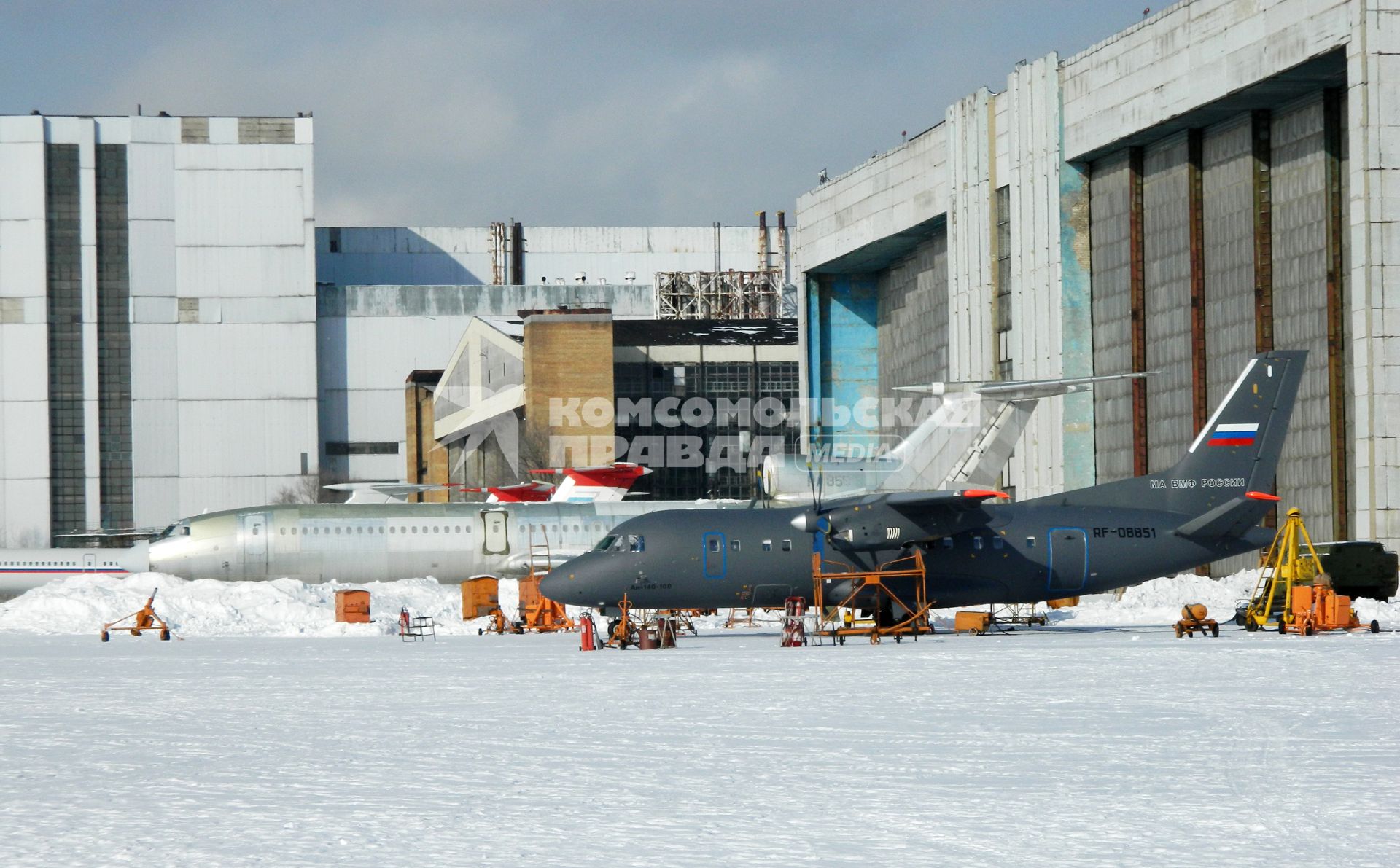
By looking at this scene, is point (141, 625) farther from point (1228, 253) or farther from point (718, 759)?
point (1228, 253)

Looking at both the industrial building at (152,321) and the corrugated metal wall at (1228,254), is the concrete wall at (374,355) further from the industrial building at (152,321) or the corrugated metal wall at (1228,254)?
the corrugated metal wall at (1228,254)

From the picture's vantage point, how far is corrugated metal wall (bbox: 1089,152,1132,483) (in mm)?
53906

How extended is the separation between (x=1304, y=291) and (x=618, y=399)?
57382mm

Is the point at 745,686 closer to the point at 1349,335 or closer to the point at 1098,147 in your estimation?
the point at 1349,335

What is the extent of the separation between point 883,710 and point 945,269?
5179 cm

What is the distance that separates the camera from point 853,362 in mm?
78000

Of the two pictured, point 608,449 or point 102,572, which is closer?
point 102,572

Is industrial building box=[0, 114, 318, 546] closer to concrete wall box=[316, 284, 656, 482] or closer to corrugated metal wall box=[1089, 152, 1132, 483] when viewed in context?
concrete wall box=[316, 284, 656, 482]

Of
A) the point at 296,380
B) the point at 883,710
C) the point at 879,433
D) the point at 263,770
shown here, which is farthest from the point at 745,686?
the point at 296,380

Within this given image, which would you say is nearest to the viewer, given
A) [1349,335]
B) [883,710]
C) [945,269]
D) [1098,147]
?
[883,710]

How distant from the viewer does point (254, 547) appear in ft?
157

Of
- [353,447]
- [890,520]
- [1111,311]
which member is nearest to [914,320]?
[1111,311]

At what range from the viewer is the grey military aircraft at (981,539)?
3238 cm

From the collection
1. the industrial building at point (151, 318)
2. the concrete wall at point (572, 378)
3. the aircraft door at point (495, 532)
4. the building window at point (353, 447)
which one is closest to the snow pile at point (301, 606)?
the aircraft door at point (495, 532)
